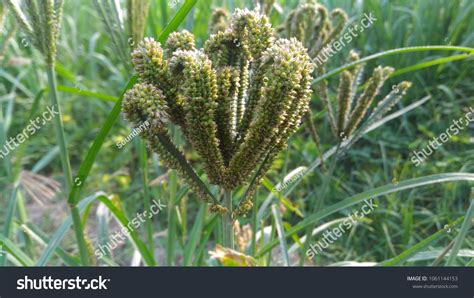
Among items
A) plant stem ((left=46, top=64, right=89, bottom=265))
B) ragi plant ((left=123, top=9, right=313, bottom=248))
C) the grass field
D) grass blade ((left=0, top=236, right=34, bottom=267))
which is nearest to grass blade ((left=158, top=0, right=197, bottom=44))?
ragi plant ((left=123, top=9, right=313, bottom=248))

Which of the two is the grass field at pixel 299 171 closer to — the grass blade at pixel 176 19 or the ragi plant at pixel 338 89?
the ragi plant at pixel 338 89

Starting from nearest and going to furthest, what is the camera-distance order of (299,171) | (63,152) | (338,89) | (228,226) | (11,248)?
(228,226), (63,152), (11,248), (338,89), (299,171)

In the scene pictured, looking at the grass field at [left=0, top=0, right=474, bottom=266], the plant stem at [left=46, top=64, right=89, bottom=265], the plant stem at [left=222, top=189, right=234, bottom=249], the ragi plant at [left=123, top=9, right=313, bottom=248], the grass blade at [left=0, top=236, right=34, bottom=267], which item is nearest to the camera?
the ragi plant at [left=123, top=9, right=313, bottom=248]

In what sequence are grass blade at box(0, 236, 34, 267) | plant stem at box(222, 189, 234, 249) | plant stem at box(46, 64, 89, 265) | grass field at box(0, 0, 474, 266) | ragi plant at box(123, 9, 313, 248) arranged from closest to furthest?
ragi plant at box(123, 9, 313, 248)
plant stem at box(222, 189, 234, 249)
plant stem at box(46, 64, 89, 265)
grass blade at box(0, 236, 34, 267)
grass field at box(0, 0, 474, 266)

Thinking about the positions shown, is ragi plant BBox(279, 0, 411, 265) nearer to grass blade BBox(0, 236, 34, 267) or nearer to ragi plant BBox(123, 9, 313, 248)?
ragi plant BBox(123, 9, 313, 248)

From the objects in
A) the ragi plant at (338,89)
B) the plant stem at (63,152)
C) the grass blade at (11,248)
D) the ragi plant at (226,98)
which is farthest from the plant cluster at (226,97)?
the grass blade at (11,248)

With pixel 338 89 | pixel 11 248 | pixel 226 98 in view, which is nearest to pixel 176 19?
pixel 226 98

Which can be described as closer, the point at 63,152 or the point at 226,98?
the point at 226,98

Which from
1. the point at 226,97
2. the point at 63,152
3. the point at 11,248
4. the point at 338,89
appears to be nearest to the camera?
the point at 226,97

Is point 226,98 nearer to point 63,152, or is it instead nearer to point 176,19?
point 176,19
